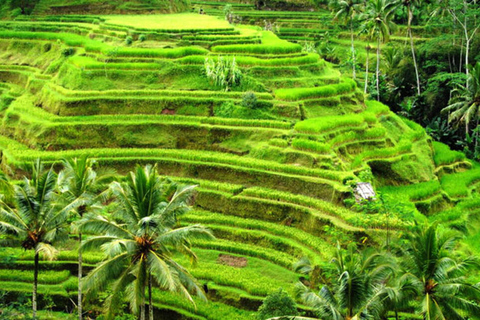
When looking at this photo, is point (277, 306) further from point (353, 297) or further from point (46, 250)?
point (46, 250)

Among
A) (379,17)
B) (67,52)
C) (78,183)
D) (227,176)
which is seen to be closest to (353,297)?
(78,183)

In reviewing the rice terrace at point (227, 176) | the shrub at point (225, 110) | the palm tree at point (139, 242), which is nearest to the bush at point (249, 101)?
the rice terrace at point (227, 176)

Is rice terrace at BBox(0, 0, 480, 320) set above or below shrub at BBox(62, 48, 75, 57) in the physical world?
below

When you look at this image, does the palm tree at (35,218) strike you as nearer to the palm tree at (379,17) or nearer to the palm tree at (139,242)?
the palm tree at (139,242)

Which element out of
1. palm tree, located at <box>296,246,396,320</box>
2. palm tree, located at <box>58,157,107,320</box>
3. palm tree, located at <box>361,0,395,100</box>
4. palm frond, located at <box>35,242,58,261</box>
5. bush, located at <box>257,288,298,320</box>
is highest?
palm tree, located at <box>361,0,395,100</box>

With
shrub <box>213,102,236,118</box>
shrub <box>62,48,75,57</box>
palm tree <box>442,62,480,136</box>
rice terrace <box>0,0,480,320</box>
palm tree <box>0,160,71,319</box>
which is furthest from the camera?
shrub <box>62,48,75,57</box>

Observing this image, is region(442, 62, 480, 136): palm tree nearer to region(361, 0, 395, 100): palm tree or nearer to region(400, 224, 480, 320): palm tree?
region(361, 0, 395, 100): palm tree

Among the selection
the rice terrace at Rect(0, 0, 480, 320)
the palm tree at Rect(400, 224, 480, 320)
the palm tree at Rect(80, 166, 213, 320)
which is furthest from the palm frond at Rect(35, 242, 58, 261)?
the palm tree at Rect(400, 224, 480, 320)
